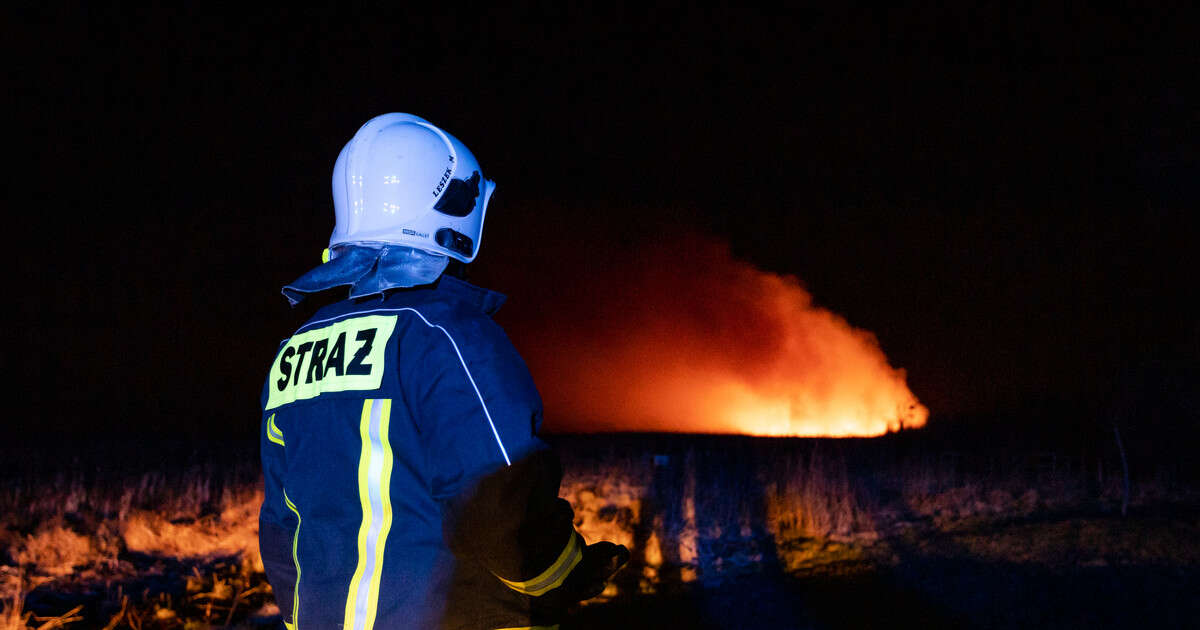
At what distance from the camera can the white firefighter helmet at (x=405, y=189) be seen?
2111 millimetres

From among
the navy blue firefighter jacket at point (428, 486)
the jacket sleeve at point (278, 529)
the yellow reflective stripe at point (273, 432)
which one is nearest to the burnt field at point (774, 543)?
the jacket sleeve at point (278, 529)

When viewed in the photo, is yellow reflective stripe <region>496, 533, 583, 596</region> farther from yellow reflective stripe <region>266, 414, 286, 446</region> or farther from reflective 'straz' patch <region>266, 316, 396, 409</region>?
yellow reflective stripe <region>266, 414, 286, 446</region>

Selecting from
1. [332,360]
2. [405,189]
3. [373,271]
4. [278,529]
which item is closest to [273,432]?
[278,529]

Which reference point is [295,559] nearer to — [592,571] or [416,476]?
[416,476]

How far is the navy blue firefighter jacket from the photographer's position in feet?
5.03

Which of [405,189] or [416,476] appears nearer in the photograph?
[416,476]

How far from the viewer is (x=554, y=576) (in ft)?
5.33

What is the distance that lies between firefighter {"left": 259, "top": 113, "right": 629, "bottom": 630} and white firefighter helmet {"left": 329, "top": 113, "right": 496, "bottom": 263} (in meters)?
0.20

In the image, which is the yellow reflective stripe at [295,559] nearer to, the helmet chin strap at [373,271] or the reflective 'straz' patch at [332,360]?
the reflective 'straz' patch at [332,360]

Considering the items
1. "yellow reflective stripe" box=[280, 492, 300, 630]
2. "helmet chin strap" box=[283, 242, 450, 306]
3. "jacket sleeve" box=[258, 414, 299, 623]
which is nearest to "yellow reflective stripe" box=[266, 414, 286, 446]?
"jacket sleeve" box=[258, 414, 299, 623]

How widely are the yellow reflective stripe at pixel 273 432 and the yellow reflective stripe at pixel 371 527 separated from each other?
0.44 metres

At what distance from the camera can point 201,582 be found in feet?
18.4

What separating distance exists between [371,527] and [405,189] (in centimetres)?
94

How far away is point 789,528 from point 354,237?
5.73 m
